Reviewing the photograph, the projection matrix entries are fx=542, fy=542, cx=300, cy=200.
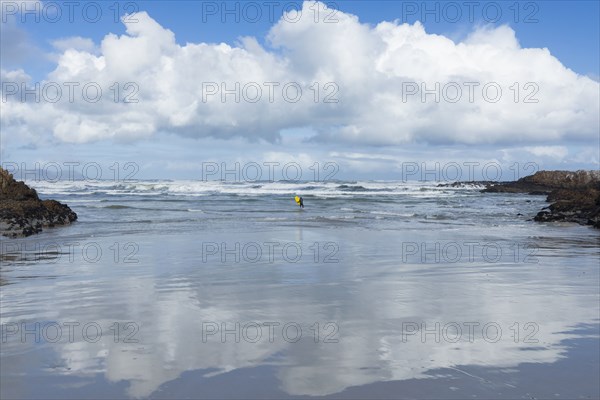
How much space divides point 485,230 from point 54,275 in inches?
505

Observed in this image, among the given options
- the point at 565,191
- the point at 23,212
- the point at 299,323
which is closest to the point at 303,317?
the point at 299,323

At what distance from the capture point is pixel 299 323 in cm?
562

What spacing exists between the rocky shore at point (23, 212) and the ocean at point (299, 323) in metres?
3.91

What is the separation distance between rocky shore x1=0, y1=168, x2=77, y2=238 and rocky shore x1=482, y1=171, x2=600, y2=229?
1710cm

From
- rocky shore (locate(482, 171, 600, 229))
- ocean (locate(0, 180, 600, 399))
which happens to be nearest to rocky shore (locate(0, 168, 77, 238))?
ocean (locate(0, 180, 600, 399))

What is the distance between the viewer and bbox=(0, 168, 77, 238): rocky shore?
1518 cm

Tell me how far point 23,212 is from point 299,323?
545 inches

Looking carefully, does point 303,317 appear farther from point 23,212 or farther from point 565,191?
point 565,191

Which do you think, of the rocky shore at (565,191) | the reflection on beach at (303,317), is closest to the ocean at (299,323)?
the reflection on beach at (303,317)

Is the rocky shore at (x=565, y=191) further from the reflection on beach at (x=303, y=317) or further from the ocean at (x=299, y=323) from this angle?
the reflection on beach at (x=303, y=317)

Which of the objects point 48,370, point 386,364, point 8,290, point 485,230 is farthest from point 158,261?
point 485,230

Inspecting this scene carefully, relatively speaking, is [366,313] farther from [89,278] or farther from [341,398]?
[89,278]

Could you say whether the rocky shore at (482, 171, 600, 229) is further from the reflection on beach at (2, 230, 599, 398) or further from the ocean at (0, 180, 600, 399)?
the reflection on beach at (2, 230, 599, 398)

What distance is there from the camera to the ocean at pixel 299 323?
4012mm
